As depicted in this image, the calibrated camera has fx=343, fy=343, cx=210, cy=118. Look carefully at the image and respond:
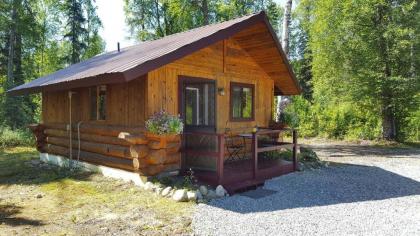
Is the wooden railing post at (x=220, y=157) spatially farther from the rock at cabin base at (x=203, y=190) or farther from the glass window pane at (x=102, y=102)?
the glass window pane at (x=102, y=102)

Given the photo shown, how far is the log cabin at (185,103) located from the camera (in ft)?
22.8

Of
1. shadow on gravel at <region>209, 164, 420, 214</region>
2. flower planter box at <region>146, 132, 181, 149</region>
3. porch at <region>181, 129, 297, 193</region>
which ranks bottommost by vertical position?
shadow on gravel at <region>209, 164, 420, 214</region>

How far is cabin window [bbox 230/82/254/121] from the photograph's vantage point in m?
9.16

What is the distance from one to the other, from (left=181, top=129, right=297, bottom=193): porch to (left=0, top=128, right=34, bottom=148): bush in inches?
397

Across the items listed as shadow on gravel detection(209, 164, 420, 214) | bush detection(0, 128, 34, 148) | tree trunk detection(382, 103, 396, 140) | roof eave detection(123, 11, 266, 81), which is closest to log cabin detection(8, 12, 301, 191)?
roof eave detection(123, 11, 266, 81)

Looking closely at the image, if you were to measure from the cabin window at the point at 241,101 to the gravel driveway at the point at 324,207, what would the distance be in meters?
2.12

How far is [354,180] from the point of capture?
314 inches

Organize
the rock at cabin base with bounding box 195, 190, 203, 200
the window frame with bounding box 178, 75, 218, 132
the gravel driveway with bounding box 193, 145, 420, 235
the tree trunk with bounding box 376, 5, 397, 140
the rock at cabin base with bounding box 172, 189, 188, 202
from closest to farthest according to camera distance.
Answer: the gravel driveway with bounding box 193, 145, 420, 235 < the rock at cabin base with bounding box 172, 189, 188, 202 < the rock at cabin base with bounding box 195, 190, 203, 200 < the window frame with bounding box 178, 75, 218, 132 < the tree trunk with bounding box 376, 5, 397, 140

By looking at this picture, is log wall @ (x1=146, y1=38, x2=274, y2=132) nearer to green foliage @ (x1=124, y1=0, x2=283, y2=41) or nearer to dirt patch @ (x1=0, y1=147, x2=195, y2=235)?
dirt patch @ (x1=0, y1=147, x2=195, y2=235)

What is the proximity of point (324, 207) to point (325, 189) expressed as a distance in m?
1.35

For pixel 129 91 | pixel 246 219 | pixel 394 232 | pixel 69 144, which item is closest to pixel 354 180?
pixel 394 232

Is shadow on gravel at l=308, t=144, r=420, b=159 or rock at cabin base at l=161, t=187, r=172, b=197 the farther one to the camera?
shadow on gravel at l=308, t=144, r=420, b=159

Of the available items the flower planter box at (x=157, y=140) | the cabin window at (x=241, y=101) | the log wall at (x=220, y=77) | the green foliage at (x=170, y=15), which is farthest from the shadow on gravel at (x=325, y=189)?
the green foliage at (x=170, y=15)

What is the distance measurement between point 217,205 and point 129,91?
Answer: 3.33 m
